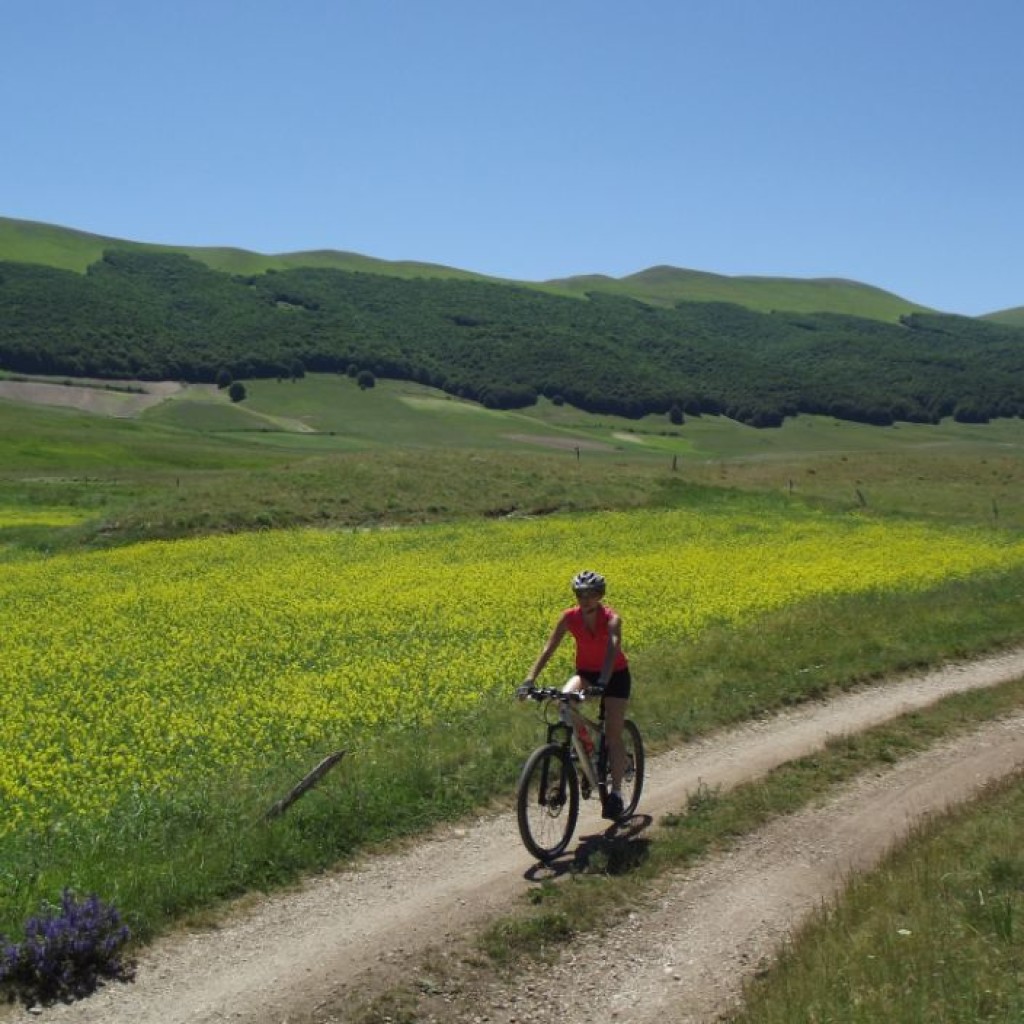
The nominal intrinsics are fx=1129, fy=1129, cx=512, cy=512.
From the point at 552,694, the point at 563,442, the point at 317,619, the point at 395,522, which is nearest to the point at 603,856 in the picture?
the point at 552,694

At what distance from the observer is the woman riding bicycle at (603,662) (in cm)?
1155

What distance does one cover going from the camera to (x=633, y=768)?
12.7 metres

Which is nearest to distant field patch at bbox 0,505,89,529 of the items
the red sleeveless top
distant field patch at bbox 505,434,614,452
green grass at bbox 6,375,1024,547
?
green grass at bbox 6,375,1024,547

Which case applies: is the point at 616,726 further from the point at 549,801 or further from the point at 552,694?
the point at 549,801

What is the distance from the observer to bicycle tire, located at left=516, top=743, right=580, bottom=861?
11.0 meters

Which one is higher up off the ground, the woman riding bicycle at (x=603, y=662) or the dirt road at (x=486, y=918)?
the woman riding bicycle at (x=603, y=662)

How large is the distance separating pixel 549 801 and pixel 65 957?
15.4ft

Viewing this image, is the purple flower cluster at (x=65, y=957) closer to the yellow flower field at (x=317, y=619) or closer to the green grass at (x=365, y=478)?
the yellow flower field at (x=317, y=619)

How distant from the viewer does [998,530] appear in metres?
47.6

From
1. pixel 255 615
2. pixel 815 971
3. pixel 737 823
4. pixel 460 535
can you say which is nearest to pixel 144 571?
pixel 255 615

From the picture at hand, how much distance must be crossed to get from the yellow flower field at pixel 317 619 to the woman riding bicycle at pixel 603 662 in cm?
473

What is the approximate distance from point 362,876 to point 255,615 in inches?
637

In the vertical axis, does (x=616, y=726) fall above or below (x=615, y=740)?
above

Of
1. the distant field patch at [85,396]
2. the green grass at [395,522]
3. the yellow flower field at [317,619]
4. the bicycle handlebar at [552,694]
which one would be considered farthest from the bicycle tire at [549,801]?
the distant field patch at [85,396]
